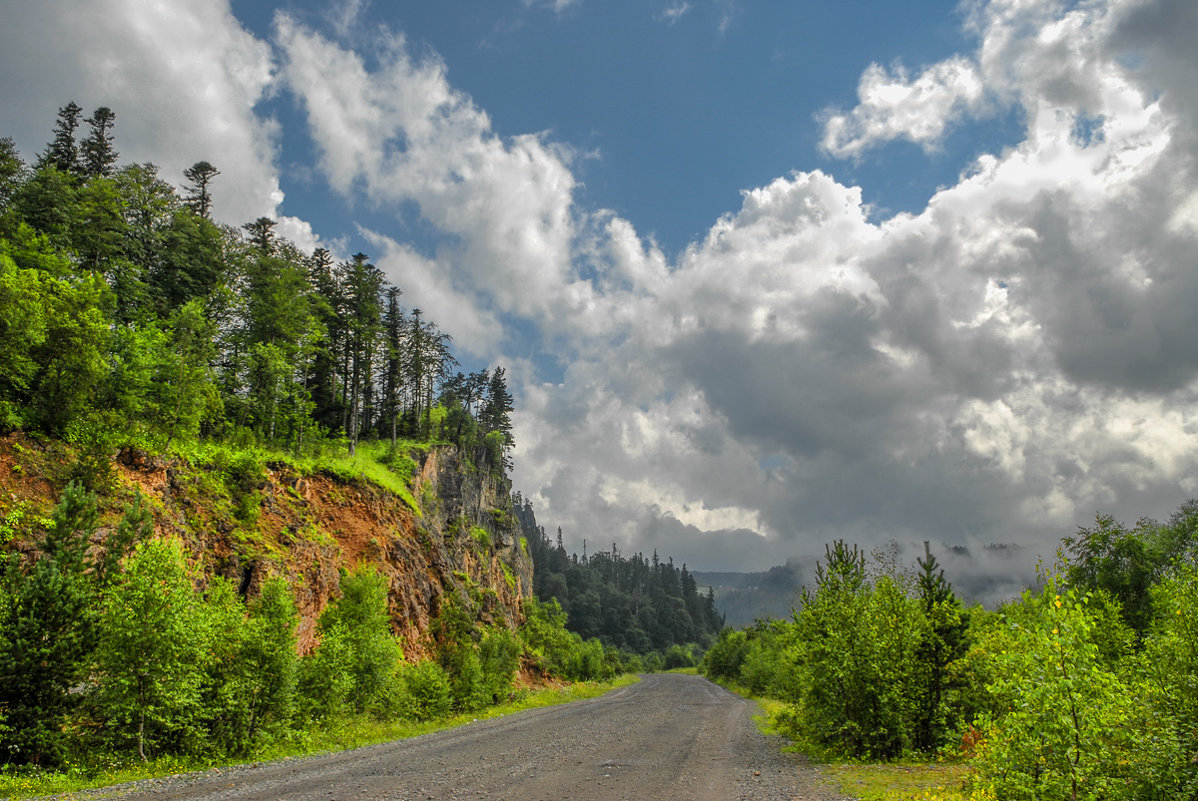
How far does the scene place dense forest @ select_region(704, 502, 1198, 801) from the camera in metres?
8.43

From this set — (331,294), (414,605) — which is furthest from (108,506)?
(331,294)

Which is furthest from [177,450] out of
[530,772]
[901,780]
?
[901,780]

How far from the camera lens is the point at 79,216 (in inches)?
1603

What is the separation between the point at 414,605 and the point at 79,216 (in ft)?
122

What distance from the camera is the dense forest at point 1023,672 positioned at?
8430mm

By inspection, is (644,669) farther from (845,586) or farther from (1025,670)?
(1025,670)

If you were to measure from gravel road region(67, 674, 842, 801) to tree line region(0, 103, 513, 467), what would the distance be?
18247mm

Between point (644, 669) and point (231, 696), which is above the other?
point (231, 696)

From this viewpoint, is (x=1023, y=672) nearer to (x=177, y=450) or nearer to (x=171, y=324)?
(x=177, y=450)

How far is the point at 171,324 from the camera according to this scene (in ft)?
135

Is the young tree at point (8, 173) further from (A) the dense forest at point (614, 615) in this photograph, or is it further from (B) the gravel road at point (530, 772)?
(A) the dense forest at point (614, 615)

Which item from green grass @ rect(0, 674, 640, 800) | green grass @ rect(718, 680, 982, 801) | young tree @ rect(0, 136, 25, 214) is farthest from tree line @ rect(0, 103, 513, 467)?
green grass @ rect(718, 680, 982, 801)

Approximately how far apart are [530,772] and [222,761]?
1051 cm

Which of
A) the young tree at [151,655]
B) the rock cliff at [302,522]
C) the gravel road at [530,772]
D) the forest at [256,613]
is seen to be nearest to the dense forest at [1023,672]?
the forest at [256,613]
